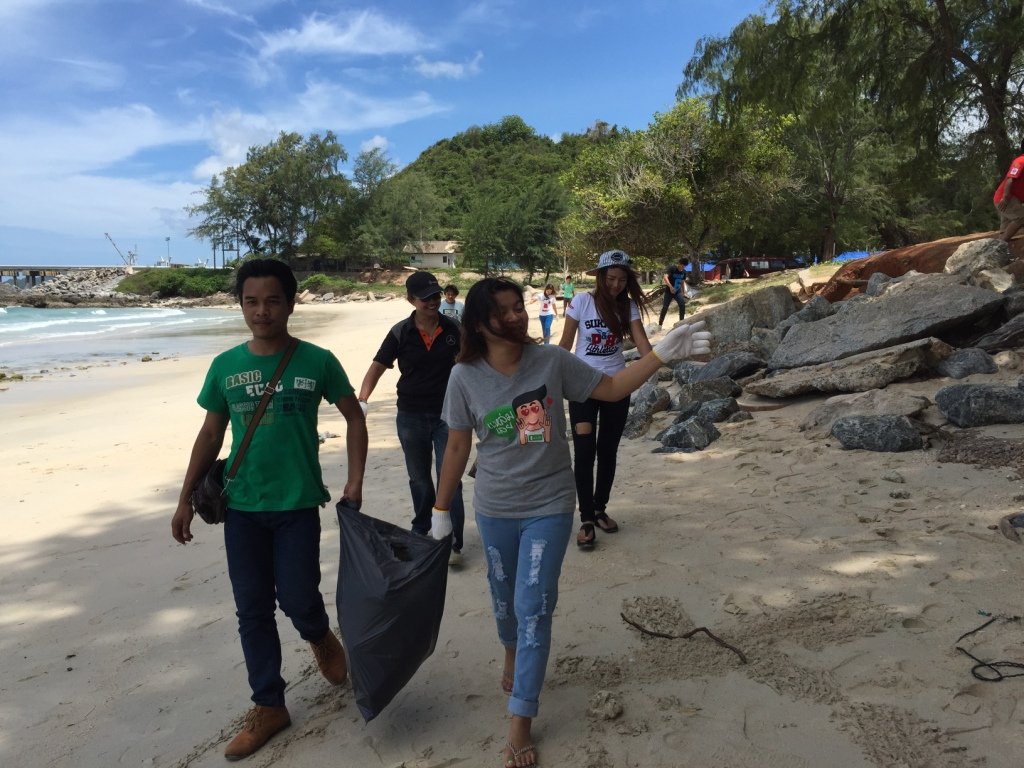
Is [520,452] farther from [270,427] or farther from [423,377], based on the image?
[423,377]

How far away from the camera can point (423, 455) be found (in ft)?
14.0

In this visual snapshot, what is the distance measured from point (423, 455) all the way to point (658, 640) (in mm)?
1782

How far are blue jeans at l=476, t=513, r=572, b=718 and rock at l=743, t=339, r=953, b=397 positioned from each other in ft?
16.2

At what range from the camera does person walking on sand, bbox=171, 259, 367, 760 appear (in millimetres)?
2619

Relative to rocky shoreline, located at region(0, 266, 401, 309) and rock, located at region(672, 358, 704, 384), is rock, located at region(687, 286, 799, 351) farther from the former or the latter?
rocky shoreline, located at region(0, 266, 401, 309)

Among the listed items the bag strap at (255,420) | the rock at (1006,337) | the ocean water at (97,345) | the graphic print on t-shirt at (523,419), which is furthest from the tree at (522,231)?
the graphic print on t-shirt at (523,419)

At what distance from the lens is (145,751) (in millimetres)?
2664

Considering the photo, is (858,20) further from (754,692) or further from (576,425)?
(754,692)

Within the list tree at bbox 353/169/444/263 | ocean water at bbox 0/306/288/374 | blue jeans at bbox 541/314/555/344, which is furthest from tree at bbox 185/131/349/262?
blue jeans at bbox 541/314/555/344

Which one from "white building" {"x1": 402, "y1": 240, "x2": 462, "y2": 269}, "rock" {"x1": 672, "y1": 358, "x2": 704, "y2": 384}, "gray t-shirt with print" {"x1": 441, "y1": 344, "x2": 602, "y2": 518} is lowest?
"rock" {"x1": 672, "y1": 358, "x2": 704, "y2": 384}

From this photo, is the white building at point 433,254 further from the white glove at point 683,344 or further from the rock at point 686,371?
the white glove at point 683,344

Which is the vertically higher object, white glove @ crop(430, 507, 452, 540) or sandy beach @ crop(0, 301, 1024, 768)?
white glove @ crop(430, 507, 452, 540)

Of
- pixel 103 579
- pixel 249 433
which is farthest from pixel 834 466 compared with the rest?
pixel 103 579

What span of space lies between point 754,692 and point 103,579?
373 cm
